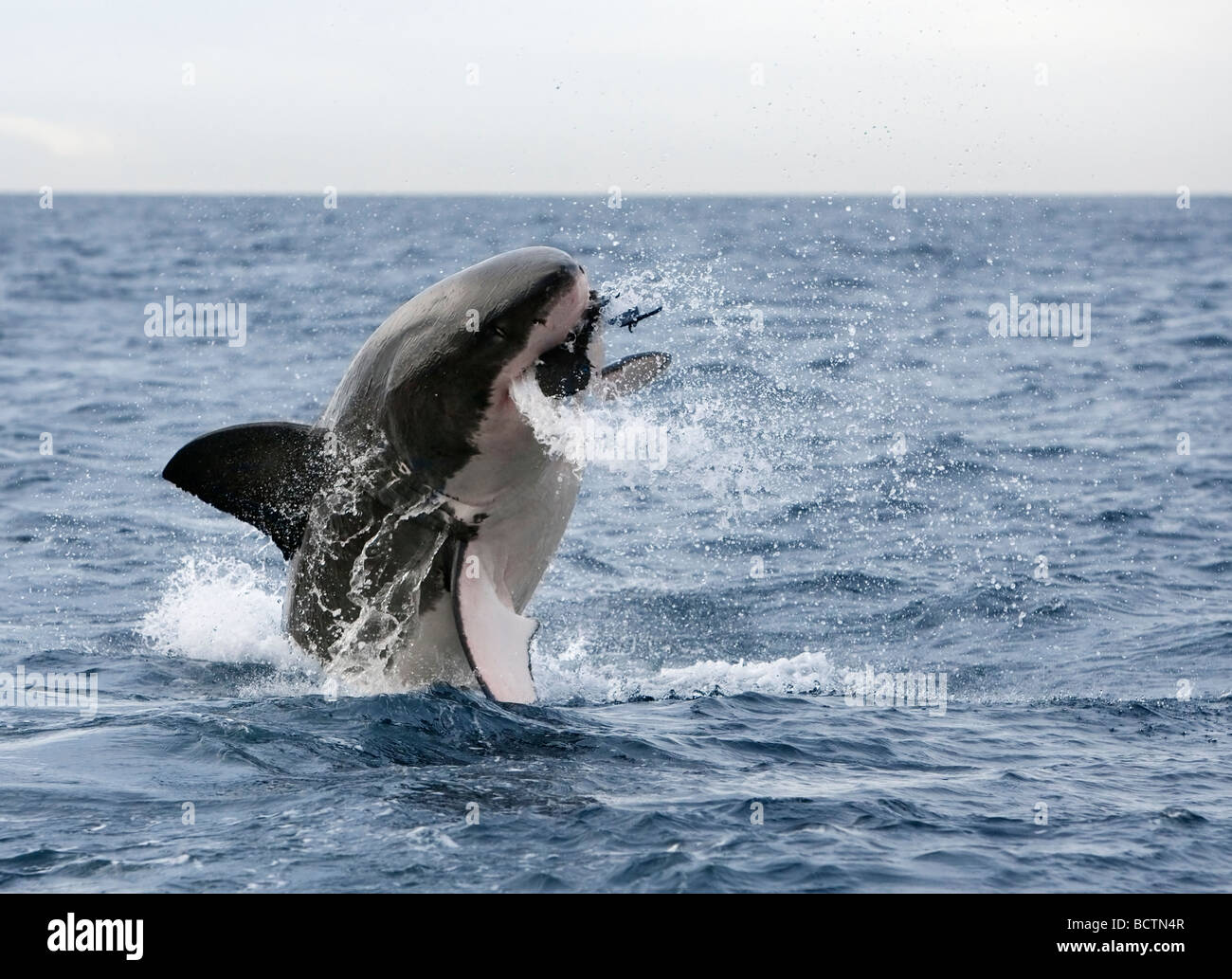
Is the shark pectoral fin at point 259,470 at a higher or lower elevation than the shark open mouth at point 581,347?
lower

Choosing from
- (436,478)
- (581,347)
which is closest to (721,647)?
(436,478)

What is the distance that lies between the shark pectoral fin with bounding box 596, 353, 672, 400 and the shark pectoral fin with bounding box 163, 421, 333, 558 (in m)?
2.09

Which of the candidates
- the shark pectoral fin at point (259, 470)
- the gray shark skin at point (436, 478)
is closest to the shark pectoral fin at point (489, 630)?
the gray shark skin at point (436, 478)

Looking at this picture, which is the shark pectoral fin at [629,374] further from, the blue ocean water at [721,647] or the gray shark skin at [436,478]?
the blue ocean water at [721,647]

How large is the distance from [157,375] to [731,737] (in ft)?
74.6

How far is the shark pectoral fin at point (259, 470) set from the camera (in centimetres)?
1008

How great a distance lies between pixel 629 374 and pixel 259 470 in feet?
8.92

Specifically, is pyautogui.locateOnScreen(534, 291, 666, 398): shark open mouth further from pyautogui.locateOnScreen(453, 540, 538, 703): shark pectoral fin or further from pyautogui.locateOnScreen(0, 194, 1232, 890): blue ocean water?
pyautogui.locateOnScreen(453, 540, 538, 703): shark pectoral fin

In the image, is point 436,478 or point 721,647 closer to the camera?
point 436,478

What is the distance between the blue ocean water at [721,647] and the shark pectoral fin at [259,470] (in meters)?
1.47

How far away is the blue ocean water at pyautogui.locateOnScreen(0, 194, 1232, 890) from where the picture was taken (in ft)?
26.0

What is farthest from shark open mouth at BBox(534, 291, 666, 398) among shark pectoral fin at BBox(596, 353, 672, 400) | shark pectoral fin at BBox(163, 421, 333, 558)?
shark pectoral fin at BBox(163, 421, 333, 558)

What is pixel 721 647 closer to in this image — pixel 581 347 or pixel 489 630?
pixel 489 630

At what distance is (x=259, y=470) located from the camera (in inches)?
404
